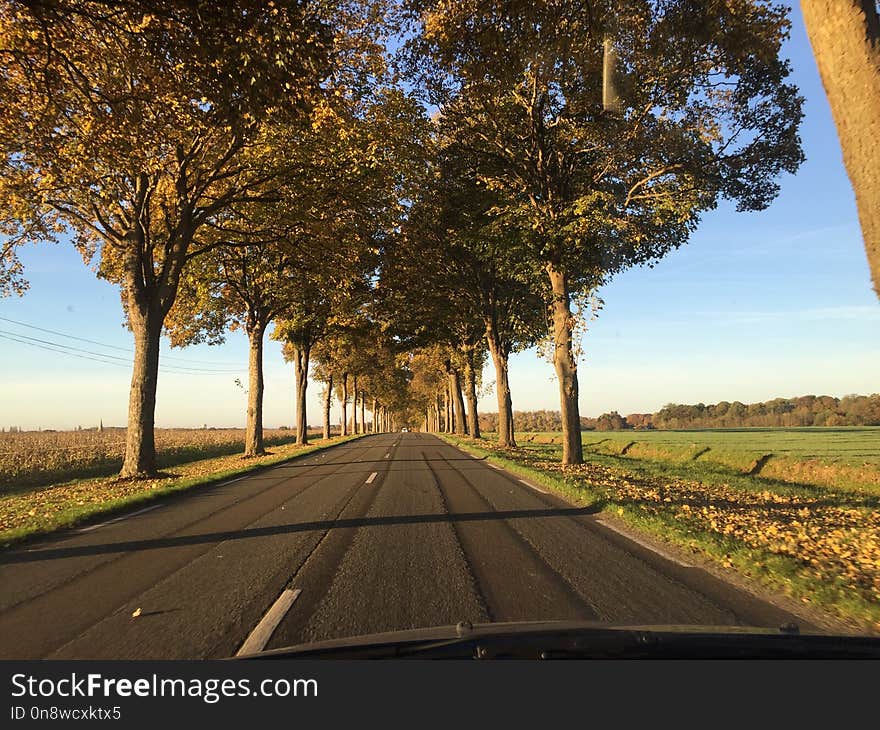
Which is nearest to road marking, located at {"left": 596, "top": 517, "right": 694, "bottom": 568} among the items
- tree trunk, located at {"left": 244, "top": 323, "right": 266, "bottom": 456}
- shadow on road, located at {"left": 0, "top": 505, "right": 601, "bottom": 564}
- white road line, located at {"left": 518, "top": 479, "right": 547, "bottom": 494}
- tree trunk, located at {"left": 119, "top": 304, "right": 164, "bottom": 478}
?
shadow on road, located at {"left": 0, "top": 505, "right": 601, "bottom": 564}

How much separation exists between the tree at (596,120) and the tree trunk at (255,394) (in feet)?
42.4

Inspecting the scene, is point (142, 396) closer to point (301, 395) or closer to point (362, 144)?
point (362, 144)

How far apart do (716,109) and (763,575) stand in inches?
464

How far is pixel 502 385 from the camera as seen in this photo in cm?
2578

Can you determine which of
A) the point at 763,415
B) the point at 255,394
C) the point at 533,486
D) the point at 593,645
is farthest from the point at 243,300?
the point at 763,415

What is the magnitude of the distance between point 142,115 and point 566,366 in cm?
1164

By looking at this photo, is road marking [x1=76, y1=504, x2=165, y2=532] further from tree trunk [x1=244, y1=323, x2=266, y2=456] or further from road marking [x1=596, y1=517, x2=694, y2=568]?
tree trunk [x1=244, y1=323, x2=266, y2=456]

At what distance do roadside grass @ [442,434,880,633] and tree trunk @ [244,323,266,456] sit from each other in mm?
14666

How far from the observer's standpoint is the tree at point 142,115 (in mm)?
6633

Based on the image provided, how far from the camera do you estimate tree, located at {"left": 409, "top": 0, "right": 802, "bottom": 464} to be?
8.41 m

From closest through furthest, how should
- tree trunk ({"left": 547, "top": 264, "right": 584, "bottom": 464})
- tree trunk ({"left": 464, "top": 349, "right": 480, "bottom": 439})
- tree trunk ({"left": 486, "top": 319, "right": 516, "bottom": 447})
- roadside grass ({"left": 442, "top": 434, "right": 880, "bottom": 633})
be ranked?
roadside grass ({"left": 442, "top": 434, "right": 880, "bottom": 633}), tree trunk ({"left": 547, "top": 264, "right": 584, "bottom": 464}), tree trunk ({"left": 486, "top": 319, "right": 516, "bottom": 447}), tree trunk ({"left": 464, "top": 349, "right": 480, "bottom": 439})

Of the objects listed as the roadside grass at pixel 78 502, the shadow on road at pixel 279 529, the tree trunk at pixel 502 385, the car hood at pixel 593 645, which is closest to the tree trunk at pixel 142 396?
the roadside grass at pixel 78 502

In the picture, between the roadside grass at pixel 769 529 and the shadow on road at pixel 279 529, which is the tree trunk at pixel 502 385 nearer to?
the roadside grass at pixel 769 529

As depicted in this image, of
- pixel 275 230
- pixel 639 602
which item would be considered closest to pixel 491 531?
pixel 639 602
